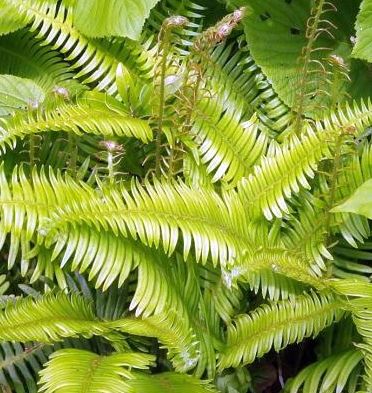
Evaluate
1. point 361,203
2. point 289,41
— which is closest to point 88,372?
point 361,203

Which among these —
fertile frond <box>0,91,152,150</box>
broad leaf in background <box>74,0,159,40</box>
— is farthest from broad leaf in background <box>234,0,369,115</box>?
fertile frond <box>0,91,152,150</box>

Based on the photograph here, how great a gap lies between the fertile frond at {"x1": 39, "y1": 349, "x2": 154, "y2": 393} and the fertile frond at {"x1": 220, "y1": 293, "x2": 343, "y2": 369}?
0.30 meters

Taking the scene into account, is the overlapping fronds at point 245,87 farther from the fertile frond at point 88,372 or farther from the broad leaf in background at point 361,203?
the fertile frond at point 88,372

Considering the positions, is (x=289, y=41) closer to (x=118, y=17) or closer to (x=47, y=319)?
(x=118, y=17)

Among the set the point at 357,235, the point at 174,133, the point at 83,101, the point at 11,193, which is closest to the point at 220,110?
the point at 174,133

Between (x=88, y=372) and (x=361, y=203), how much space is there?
0.86m

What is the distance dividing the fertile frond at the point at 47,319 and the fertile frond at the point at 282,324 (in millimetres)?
433

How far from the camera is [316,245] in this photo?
232 cm

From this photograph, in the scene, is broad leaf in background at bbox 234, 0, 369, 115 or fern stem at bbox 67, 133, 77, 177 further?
broad leaf in background at bbox 234, 0, 369, 115

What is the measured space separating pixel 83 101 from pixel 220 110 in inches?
19.0

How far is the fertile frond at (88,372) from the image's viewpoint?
1.74m

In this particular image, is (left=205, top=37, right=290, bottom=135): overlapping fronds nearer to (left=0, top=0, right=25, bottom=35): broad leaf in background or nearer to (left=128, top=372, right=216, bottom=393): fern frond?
(left=0, top=0, right=25, bottom=35): broad leaf in background

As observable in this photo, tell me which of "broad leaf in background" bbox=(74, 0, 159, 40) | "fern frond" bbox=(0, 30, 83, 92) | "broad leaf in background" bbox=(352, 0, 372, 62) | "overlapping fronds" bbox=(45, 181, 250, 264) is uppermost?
"broad leaf in background" bbox=(352, 0, 372, 62)

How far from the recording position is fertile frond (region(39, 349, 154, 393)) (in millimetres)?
1741
